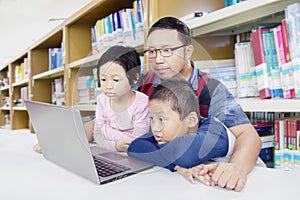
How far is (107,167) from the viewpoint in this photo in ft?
2.24

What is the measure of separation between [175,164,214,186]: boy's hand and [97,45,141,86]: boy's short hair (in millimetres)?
214

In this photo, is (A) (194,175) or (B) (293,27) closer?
(A) (194,175)

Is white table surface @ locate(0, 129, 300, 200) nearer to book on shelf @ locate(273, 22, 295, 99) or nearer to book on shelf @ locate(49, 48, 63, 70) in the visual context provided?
book on shelf @ locate(273, 22, 295, 99)

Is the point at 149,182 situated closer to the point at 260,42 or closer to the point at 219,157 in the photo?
the point at 219,157

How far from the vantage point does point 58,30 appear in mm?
2814

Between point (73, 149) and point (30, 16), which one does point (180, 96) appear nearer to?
point (73, 149)

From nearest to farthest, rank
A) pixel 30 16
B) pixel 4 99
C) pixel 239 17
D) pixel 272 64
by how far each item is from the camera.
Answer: pixel 272 64 → pixel 239 17 → pixel 30 16 → pixel 4 99

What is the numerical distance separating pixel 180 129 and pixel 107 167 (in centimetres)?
20

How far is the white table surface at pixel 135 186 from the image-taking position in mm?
513

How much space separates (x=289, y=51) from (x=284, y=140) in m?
0.40

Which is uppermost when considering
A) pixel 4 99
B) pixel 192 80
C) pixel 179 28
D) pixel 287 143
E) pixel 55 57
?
pixel 55 57

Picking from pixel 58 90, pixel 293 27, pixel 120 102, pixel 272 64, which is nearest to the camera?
pixel 120 102

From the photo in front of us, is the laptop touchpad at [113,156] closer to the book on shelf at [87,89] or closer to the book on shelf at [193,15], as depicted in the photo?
the book on shelf at [87,89]

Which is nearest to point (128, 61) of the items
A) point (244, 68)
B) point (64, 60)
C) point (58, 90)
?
point (244, 68)
